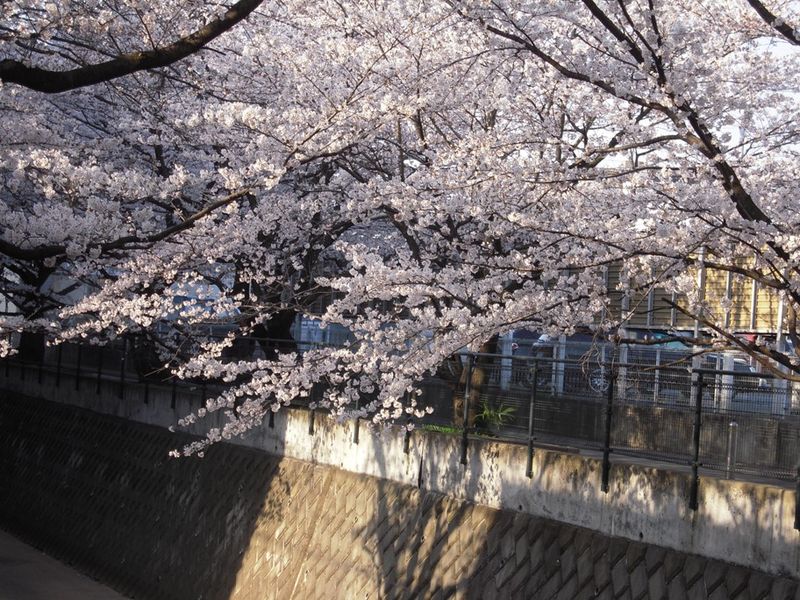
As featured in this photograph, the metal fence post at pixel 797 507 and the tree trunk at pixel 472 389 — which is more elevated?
the tree trunk at pixel 472 389

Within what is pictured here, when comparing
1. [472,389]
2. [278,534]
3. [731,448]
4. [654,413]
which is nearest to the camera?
[731,448]

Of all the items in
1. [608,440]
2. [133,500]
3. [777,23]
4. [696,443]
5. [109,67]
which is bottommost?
[133,500]

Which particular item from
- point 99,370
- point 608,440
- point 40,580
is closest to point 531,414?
point 608,440

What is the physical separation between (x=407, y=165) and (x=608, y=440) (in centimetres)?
803

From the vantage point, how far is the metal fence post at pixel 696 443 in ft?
30.5

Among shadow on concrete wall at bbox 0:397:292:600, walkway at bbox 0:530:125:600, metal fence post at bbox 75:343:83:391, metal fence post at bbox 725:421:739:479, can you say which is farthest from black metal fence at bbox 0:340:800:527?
metal fence post at bbox 75:343:83:391

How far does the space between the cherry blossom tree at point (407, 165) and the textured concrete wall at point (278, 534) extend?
150 centimetres

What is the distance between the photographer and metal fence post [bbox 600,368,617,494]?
10250 millimetres

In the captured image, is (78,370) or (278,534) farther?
(78,370)

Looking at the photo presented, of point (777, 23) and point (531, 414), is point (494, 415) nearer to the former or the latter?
point (531, 414)

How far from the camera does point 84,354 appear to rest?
23.9 metres

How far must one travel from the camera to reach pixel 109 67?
7293mm

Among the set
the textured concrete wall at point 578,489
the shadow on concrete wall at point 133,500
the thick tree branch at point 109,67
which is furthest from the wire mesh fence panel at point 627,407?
the thick tree branch at point 109,67

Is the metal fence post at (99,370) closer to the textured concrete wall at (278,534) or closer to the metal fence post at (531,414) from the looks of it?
the textured concrete wall at (278,534)
